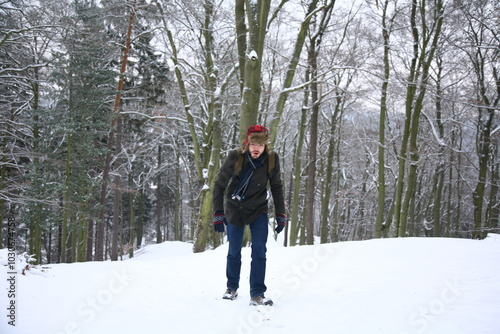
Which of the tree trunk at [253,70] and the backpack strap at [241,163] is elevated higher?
the tree trunk at [253,70]

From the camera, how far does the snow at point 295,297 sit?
272 cm

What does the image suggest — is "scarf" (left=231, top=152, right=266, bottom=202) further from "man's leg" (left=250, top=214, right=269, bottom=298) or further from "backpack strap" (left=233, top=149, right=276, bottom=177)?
"man's leg" (left=250, top=214, right=269, bottom=298)

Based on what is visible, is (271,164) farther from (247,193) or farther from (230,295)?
(230,295)

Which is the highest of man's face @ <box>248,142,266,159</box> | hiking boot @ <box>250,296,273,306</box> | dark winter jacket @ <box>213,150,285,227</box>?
man's face @ <box>248,142,266,159</box>

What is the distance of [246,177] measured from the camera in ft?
12.0

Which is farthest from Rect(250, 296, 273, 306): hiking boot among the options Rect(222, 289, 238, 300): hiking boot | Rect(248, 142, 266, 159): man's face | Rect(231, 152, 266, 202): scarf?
Rect(248, 142, 266, 159): man's face

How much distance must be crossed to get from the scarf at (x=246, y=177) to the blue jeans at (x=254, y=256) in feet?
1.06

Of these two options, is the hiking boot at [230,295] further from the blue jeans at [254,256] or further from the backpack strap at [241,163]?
the backpack strap at [241,163]

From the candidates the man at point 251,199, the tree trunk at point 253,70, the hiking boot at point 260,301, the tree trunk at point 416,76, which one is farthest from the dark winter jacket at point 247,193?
the tree trunk at point 416,76

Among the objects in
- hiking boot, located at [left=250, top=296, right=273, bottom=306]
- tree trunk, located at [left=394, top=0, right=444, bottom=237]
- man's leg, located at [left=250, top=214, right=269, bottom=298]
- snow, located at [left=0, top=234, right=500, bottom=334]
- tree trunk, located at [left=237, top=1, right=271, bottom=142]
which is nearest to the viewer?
snow, located at [left=0, top=234, right=500, bottom=334]

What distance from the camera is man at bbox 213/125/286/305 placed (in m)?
3.60

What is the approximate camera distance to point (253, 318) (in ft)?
9.95

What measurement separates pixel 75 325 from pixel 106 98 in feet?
42.4

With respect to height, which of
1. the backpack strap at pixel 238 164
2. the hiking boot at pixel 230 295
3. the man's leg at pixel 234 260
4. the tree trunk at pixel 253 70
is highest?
the tree trunk at pixel 253 70
